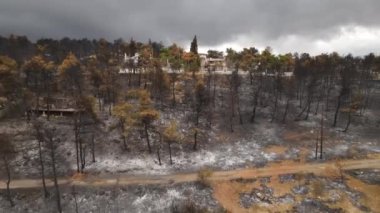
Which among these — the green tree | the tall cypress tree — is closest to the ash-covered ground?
the green tree

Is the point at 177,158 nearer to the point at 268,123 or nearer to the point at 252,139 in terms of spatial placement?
the point at 252,139

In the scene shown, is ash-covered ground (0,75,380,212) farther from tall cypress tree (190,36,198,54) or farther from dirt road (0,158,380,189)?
tall cypress tree (190,36,198,54)

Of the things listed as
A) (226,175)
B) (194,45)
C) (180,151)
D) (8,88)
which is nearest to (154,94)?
(180,151)

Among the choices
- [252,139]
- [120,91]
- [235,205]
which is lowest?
[235,205]

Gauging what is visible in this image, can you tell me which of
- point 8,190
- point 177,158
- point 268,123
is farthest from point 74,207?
point 268,123

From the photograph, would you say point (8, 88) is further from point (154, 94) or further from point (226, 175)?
point (226, 175)

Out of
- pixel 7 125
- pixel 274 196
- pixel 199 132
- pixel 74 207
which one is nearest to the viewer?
pixel 74 207
